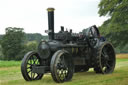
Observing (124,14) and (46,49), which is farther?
(124,14)

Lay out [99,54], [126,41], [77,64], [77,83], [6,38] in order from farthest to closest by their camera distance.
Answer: [6,38] < [126,41] < [99,54] < [77,64] < [77,83]

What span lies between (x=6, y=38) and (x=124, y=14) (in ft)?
107

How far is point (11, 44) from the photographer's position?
48.7 meters

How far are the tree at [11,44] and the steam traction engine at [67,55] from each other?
3840 centimetres

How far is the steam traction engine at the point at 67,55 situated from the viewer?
8578 mm

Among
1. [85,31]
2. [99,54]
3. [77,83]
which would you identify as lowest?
[77,83]

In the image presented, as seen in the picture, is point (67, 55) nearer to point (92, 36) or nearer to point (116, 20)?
point (92, 36)

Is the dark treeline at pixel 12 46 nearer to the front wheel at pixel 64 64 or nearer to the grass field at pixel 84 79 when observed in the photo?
the grass field at pixel 84 79

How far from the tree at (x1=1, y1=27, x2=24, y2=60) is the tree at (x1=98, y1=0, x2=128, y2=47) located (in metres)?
25.7

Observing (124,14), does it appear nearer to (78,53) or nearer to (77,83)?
(78,53)

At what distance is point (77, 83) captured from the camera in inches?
312

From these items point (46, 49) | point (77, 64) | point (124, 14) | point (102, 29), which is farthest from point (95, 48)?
point (102, 29)

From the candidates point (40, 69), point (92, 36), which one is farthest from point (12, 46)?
point (40, 69)

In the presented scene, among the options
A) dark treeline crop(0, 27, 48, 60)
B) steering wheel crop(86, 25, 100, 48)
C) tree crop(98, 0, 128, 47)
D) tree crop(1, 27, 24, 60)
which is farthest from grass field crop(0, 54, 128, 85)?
tree crop(1, 27, 24, 60)
